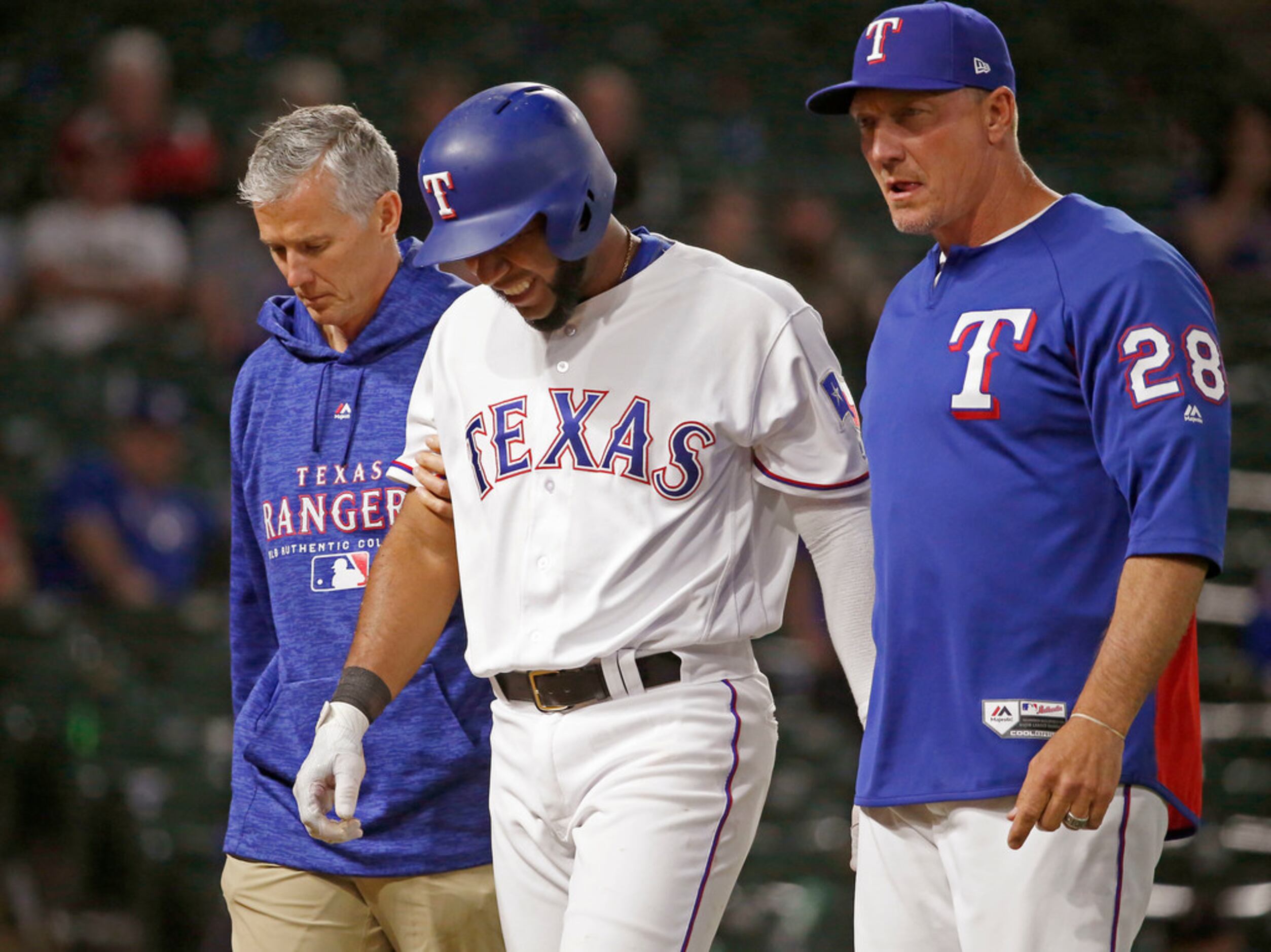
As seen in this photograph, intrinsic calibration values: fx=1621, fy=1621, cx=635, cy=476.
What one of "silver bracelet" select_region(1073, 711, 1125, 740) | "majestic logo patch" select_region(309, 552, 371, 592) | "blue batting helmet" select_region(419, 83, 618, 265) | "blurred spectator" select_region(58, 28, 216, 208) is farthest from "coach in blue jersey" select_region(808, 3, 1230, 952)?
"blurred spectator" select_region(58, 28, 216, 208)

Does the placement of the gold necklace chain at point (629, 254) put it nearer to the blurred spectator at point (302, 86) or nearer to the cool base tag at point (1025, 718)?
the cool base tag at point (1025, 718)

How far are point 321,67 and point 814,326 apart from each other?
5717mm

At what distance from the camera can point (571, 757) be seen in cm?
242

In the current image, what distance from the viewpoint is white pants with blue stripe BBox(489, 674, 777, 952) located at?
7.57 ft

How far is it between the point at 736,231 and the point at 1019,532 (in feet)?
18.3

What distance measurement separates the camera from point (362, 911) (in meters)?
2.85

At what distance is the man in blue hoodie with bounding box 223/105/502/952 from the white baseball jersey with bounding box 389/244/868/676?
0.31 metres

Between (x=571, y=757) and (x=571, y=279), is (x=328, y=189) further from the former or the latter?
(x=571, y=757)

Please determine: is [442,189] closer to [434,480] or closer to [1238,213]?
[434,480]

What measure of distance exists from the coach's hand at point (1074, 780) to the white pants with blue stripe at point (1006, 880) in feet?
0.31

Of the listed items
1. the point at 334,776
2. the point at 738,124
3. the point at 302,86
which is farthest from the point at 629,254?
the point at 738,124

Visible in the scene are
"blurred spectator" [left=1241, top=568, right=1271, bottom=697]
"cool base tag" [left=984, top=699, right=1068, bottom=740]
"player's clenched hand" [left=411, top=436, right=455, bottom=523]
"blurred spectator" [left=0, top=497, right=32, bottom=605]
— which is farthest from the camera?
"blurred spectator" [left=1241, top=568, right=1271, bottom=697]

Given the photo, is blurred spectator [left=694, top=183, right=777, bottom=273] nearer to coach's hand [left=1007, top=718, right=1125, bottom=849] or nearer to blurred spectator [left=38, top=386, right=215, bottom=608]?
blurred spectator [left=38, top=386, right=215, bottom=608]

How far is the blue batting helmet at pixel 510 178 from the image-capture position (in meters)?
2.44
